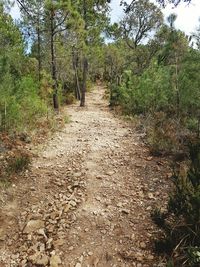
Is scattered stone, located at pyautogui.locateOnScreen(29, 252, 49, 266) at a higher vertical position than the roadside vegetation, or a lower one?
lower

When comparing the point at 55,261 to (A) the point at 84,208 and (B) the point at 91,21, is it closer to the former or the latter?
(A) the point at 84,208

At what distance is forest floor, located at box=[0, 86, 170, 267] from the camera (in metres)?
4.00

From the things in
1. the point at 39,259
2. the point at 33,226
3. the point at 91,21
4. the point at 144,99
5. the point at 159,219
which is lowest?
the point at 39,259

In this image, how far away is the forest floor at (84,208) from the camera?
13.1 feet

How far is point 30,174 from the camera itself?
621 centimetres

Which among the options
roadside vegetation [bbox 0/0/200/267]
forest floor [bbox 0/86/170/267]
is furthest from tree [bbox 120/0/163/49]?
forest floor [bbox 0/86/170/267]

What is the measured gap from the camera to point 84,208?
501 centimetres

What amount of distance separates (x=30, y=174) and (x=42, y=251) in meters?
2.37

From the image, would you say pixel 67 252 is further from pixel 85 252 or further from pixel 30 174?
pixel 30 174

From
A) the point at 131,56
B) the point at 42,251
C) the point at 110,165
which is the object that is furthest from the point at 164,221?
the point at 131,56

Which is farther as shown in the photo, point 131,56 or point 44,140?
point 131,56

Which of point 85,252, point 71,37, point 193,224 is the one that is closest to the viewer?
point 193,224

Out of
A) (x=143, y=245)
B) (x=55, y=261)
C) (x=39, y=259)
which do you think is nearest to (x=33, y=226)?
(x=39, y=259)

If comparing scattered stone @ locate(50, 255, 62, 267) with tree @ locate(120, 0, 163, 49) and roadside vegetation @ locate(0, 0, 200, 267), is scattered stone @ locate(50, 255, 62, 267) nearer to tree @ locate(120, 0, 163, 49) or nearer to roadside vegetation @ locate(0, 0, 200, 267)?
roadside vegetation @ locate(0, 0, 200, 267)
